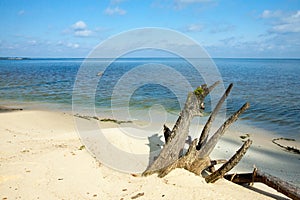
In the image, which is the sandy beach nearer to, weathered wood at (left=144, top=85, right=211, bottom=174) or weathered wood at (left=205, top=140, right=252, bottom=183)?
weathered wood at (left=205, top=140, right=252, bottom=183)

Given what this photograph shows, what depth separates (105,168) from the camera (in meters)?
6.96

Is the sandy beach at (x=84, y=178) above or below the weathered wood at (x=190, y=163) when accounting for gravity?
below

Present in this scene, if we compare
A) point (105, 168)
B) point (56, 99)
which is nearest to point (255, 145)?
point (105, 168)

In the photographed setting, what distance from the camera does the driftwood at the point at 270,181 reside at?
534 cm

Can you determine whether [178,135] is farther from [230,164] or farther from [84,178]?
[84,178]

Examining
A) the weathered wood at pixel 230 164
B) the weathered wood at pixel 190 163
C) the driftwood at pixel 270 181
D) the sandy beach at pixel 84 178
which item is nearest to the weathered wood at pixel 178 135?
the weathered wood at pixel 190 163

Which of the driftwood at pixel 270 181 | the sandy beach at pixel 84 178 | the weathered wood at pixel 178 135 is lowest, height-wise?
the sandy beach at pixel 84 178

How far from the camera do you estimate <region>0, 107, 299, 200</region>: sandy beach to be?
5.59 m

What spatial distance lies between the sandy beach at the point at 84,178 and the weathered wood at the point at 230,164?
0.54 ft

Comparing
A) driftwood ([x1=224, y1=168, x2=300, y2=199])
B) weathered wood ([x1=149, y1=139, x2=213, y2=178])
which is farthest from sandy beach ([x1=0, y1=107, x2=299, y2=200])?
driftwood ([x1=224, y1=168, x2=300, y2=199])

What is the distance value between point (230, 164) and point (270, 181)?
2.99ft

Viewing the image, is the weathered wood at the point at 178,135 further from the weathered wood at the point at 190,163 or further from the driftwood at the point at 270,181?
the driftwood at the point at 270,181

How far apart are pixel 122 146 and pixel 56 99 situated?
15.6 metres

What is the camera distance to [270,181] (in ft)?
18.5
